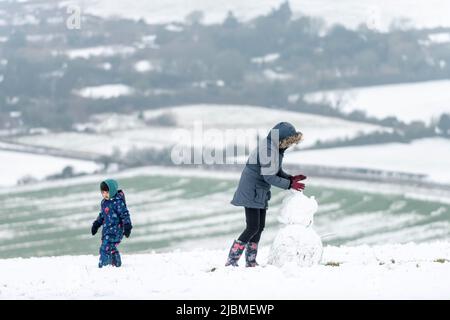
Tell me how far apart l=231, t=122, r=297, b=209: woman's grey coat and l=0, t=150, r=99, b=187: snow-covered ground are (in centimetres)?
13963

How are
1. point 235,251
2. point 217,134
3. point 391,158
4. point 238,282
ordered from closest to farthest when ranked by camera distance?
1. point 238,282
2. point 235,251
3. point 391,158
4. point 217,134

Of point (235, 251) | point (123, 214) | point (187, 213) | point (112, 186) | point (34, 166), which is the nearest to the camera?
point (235, 251)

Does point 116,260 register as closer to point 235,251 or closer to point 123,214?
point 123,214

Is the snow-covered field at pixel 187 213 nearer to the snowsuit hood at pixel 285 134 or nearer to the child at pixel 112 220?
the child at pixel 112 220

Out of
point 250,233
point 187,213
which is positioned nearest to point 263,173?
point 250,233

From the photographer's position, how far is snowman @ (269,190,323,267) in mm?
15867

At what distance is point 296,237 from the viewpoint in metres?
15.9

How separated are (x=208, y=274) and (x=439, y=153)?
161729mm

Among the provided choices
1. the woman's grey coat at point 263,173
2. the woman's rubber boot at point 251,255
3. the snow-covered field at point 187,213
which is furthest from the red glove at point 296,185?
the snow-covered field at point 187,213

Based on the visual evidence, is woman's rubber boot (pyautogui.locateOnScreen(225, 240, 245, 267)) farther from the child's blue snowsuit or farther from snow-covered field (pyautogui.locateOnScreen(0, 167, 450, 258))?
snow-covered field (pyautogui.locateOnScreen(0, 167, 450, 258))

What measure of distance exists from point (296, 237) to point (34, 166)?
481 ft

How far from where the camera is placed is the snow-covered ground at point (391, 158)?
154 m

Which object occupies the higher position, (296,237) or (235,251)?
(296,237)

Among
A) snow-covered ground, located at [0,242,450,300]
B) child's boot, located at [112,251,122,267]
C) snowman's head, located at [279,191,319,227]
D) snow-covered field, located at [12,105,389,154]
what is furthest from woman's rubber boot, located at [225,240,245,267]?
snow-covered field, located at [12,105,389,154]
